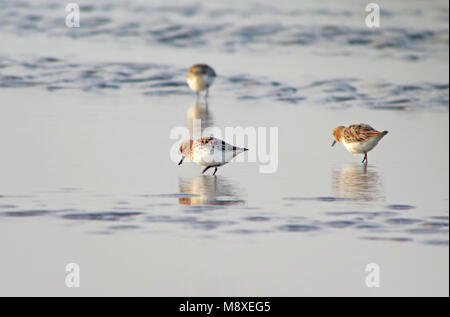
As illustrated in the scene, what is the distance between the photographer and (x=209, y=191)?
9219mm

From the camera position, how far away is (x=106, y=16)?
1036 inches

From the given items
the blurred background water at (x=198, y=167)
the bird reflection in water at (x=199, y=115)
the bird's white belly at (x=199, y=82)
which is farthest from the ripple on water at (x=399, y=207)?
the bird's white belly at (x=199, y=82)

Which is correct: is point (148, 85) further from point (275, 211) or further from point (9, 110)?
point (275, 211)

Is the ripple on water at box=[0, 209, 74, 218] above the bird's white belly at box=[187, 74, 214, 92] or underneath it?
underneath

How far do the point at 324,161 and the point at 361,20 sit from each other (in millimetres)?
15725

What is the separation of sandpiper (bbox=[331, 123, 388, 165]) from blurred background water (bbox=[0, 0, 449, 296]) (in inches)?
8.3

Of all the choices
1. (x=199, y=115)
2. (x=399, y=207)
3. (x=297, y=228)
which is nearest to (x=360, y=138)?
(x=399, y=207)

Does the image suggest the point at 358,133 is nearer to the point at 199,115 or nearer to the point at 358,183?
the point at 358,183

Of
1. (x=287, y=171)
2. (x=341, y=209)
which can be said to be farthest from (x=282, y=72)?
(x=341, y=209)

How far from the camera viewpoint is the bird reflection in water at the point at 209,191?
8.73m

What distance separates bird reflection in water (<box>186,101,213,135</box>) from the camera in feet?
43.3

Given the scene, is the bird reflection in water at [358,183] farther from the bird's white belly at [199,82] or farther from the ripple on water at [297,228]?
the bird's white belly at [199,82]

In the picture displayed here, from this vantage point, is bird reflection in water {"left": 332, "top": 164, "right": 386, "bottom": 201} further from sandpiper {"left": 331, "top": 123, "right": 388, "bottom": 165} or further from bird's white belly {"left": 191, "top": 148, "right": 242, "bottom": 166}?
bird's white belly {"left": 191, "top": 148, "right": 242, "bottom": 166}

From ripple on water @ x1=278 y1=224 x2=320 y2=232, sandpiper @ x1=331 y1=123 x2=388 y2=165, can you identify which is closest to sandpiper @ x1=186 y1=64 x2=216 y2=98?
sandpiper @ x1=331 y1=123 x2=388 y2=165
